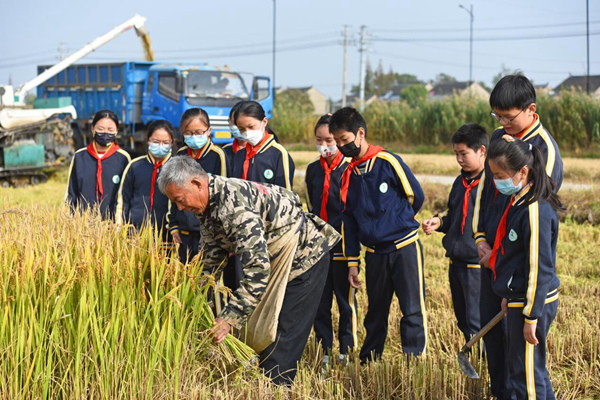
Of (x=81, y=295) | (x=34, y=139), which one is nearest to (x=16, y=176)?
(x=34, y=139)

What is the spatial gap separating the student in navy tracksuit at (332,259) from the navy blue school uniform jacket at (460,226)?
2.39 ft

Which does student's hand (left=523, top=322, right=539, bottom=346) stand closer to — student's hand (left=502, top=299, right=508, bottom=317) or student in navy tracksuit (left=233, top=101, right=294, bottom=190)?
student's hand (left=502, top=299, right=508, bottom=317)

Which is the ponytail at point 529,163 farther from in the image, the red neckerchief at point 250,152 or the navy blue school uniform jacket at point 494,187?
the red neckerchief at point 250,152

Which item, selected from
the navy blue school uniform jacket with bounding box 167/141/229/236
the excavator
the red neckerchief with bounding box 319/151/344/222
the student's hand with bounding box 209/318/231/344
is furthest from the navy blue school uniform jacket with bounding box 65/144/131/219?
the excavator

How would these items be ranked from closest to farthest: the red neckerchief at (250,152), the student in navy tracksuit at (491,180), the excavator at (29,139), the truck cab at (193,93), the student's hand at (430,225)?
1. the student in navy tracksuit at (491,180)
2. the student's hand at (430,225)
3. the red neckerchief at (250,152)
4. the excavator at (29,139)
5. the truck cab at (193,93)

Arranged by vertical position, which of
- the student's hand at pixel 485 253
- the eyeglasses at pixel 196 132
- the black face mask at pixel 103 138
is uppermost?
the eyeglasses at pixel 196 132

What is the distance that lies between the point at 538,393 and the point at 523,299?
1.43 ft

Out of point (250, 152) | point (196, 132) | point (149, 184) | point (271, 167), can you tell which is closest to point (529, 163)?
point (271, 167)

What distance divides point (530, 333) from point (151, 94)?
59.5ft

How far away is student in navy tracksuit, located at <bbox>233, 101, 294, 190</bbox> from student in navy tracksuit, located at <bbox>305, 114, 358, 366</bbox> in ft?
0.82

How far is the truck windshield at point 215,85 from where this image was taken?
65.5ft

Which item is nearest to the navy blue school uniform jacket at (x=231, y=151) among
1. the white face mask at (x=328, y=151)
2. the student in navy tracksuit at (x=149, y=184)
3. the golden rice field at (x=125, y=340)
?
the student in navy tracksuit at (x=149, y=184)

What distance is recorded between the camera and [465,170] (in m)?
5.07

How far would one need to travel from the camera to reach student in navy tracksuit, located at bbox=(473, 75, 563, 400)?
3717 millimetres
